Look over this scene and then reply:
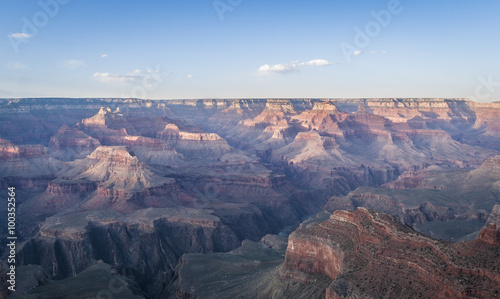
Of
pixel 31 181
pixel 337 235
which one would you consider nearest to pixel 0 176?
pixel 31 181

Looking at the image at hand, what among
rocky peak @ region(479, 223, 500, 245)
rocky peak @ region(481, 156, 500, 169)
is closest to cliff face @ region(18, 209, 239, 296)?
rocky peak @ region(479, 223, 500, 245)

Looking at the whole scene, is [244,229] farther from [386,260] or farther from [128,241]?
[386,260]

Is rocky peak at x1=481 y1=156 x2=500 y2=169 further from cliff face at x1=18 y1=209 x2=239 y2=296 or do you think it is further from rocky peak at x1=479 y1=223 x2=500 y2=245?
rocky peak at x1=479 y1=223 x2=500 y2=245

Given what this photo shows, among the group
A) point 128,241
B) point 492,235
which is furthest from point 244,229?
point 492,235

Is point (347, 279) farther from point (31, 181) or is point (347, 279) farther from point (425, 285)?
point (31, 181)

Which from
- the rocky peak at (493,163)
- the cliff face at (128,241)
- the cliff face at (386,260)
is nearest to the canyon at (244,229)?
the cliff face at (386,260)

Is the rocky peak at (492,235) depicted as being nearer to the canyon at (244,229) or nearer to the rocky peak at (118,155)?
the canyon at (244,229)

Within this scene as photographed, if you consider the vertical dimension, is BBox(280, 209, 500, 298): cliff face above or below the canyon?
above

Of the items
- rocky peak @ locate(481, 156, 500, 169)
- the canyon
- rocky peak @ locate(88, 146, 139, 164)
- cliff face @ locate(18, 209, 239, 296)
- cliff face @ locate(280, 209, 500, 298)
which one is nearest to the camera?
cliff face @ locate(280, 209, 500, 298)

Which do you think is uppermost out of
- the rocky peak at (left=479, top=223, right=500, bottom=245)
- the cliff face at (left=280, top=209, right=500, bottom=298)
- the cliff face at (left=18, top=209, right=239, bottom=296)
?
the rocky peak at (left=479, top=223, right=500, bottom=245)
